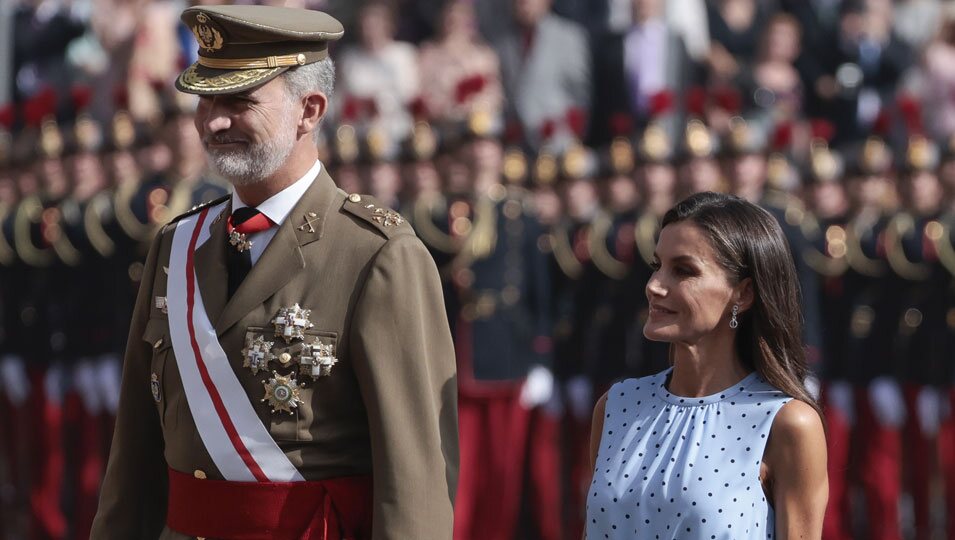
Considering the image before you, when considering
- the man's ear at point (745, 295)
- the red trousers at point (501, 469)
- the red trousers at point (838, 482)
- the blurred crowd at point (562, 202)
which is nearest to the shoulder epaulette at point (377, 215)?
the man's ear at point (745, 295)

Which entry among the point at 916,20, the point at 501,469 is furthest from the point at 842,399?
the point at 916,20

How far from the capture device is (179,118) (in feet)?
27.2

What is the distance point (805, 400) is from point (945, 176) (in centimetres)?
542

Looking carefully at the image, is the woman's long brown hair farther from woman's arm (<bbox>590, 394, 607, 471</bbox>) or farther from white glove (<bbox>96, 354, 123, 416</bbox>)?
white glove (<bbox>96, 354, 123, 416</bbox>)

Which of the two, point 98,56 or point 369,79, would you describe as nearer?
point 369,79

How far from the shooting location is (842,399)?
28.2ft

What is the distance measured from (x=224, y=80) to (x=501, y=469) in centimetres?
495

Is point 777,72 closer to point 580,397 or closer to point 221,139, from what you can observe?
point 580,397

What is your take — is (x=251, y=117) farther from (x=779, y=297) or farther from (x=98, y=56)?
(x=98, y=56)

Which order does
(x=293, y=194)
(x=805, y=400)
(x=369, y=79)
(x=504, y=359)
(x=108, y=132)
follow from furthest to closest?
(x=369, y=79)
(x=108, y=132)
(x=504, y=359)
(x=293, y=194)
(x=805, y=400)

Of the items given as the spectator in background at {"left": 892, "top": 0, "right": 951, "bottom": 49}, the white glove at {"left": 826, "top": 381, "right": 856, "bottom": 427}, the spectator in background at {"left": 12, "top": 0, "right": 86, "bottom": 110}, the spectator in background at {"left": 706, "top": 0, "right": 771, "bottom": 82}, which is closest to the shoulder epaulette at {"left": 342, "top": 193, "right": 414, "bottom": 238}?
the white glove at {"left": 826, "top": 381, "right": 856, "bottom": 427}

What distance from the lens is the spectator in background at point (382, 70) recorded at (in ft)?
33.6

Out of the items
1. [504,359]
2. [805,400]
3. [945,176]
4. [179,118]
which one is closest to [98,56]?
[179,118]

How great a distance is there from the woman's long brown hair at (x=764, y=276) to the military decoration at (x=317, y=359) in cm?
77
